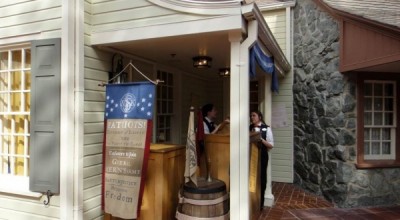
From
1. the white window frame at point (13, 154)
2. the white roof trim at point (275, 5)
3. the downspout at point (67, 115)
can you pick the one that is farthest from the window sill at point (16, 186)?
the white roof trim at point (275, 5)

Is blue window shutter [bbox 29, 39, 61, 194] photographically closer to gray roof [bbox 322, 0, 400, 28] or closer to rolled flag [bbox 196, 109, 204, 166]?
rolled flag [bbox 196, 109, 204, 166]

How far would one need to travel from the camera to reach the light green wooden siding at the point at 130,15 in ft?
11.0

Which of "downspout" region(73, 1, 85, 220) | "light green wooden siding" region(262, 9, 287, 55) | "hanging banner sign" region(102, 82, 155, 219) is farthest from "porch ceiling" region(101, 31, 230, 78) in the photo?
"light green wooden siding" region(262, 9, 287, 55)

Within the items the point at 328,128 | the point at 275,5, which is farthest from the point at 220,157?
the point at 275,5

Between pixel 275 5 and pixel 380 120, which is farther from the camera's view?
pixel 275 5

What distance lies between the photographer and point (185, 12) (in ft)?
10.7

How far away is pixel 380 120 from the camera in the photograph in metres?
5.62

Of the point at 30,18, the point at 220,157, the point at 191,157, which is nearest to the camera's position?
the point at 191,157

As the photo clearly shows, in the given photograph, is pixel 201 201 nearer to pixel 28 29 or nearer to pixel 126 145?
pixel 126 145

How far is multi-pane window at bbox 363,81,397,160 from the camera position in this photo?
5562 millimetres

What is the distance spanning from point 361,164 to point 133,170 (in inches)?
164

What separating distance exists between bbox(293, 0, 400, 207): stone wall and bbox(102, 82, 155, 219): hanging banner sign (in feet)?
12.4

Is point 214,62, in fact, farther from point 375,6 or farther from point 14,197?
point 14,197

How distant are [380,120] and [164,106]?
4244mm
